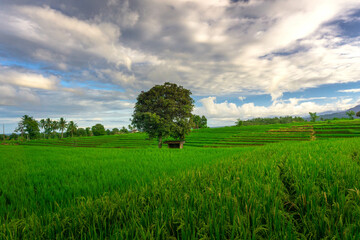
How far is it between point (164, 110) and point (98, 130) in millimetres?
122397

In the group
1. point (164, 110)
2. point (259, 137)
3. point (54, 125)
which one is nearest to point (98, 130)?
point (54, 125)

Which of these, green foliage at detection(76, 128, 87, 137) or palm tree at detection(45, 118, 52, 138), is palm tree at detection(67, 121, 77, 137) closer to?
green foliage at detection(76, 128, 87, 137)

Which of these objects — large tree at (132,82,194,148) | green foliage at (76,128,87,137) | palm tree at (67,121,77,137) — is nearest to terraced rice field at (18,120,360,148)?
large tree at (132,82,194,148)

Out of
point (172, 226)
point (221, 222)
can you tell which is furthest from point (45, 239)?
point (221, 222)

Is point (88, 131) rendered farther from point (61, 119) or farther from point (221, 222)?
point (221, 222)

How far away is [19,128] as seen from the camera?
112 metres

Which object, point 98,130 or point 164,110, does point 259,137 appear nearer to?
point 164,110

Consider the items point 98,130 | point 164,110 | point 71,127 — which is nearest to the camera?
point 164,110

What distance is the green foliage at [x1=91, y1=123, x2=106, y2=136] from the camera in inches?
4967

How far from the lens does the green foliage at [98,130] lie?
126162mm

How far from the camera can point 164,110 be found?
77.2 feet

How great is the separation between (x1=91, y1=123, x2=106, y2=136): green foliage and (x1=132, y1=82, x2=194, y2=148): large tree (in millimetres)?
117524

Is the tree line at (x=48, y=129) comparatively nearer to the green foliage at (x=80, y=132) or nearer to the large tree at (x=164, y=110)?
the green foliage at (x=80, y=132)

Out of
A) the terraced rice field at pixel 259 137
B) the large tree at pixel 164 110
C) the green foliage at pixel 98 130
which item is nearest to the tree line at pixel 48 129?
the green foliage at pixel 98 130
